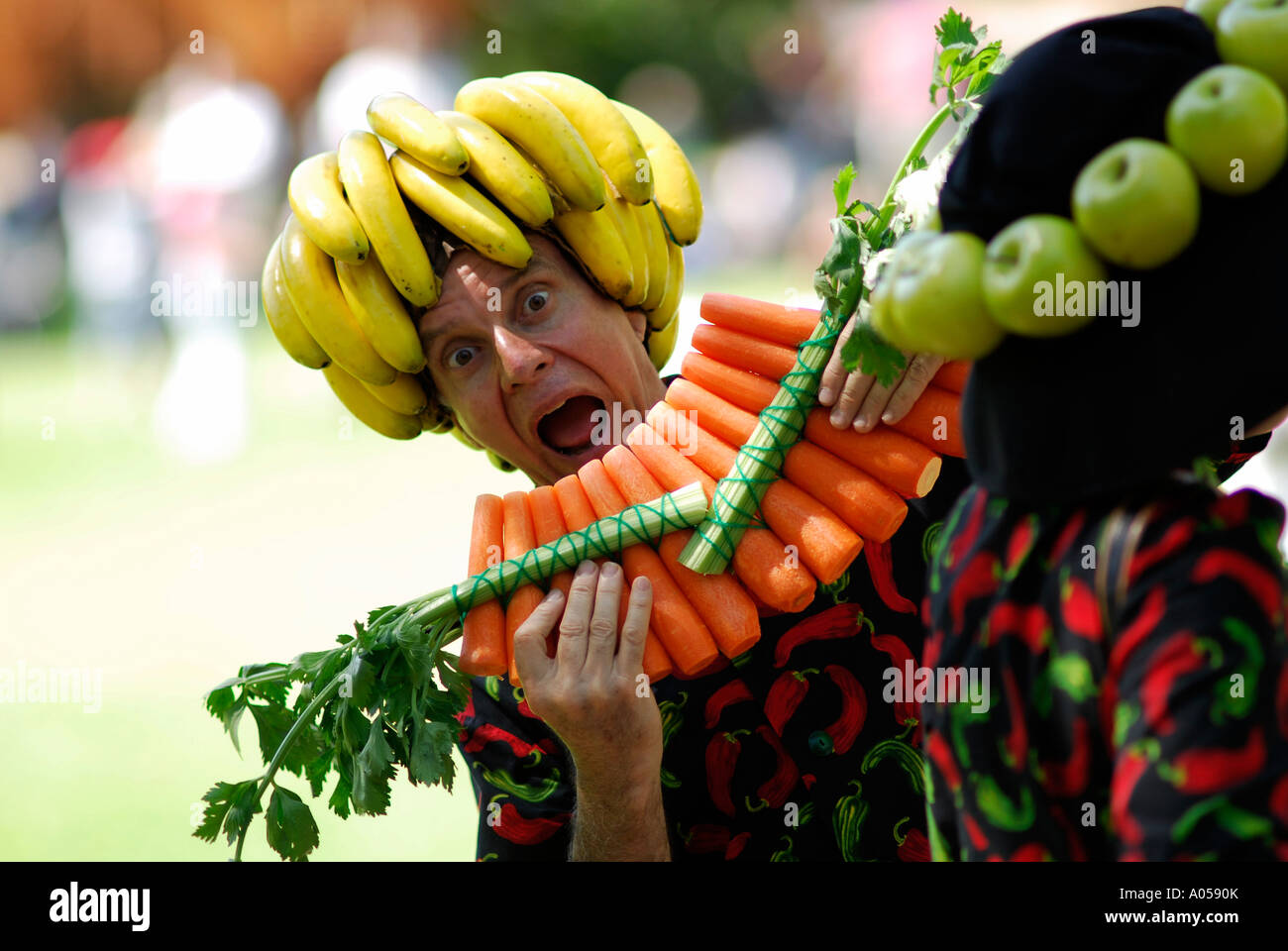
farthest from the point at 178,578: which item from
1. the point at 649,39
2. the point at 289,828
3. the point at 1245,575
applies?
the point at 649,39

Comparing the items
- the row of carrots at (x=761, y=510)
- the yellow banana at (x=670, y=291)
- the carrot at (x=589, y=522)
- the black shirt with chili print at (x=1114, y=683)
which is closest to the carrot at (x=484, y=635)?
the row of carrots at (x=761, y=510)

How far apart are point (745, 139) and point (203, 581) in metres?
16.1

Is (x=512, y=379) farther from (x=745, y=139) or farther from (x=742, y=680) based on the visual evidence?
(x=745, y=139)

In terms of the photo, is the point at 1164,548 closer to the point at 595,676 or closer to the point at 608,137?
the point at 595,676

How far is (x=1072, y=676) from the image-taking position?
4.19ft

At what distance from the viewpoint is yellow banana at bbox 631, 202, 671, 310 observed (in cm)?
317

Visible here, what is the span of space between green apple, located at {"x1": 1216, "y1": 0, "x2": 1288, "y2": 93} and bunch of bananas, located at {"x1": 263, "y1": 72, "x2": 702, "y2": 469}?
1.79m

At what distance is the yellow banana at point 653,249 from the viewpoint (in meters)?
3.17

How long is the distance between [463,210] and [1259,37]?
1.86 meters

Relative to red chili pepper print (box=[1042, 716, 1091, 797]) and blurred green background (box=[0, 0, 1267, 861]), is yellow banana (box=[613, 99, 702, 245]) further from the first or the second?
red chili pepper print (box=[1042, 716, 1091, 797])

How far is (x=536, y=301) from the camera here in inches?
120

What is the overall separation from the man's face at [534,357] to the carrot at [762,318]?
41 centimetres

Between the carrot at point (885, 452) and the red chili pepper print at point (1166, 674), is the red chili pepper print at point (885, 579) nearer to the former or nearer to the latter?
the carrot at point (885, 452)

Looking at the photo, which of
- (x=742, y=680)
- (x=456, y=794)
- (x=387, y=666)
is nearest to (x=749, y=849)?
(x=742, y=680)
